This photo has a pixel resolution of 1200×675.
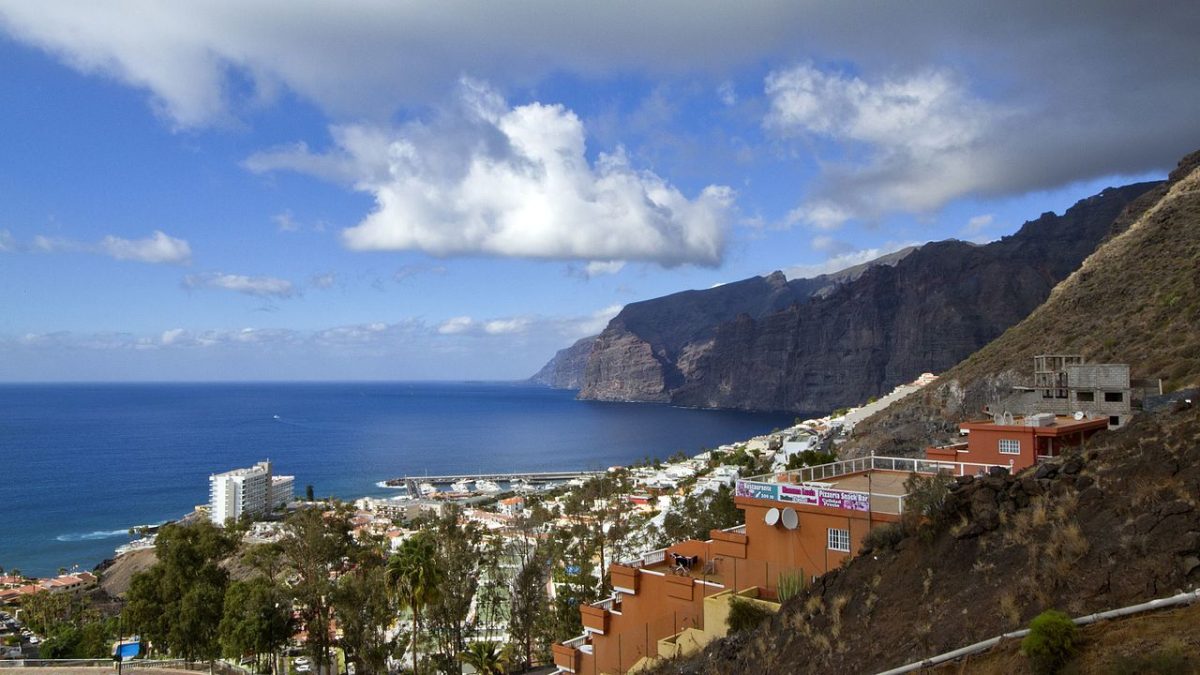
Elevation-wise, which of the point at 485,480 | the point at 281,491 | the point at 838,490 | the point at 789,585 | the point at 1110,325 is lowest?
the point at 485,480

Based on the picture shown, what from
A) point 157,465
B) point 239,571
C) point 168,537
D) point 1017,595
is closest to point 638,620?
point 1017,595

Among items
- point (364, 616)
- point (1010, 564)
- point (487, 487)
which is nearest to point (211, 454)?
point (487, 487)

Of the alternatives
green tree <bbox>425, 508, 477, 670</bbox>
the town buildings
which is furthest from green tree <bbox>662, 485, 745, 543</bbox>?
green tree <bbox>425, 508, 477, 670</bbox>

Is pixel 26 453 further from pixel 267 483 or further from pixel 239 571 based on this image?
pixel 239 571

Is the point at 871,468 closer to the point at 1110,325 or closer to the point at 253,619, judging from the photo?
the point at 253,619

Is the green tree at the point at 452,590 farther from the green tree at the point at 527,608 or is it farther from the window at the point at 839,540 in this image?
the window at the point at 839,540

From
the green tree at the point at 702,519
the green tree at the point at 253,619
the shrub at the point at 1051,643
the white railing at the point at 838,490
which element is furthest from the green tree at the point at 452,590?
the shrub at the point at 1051,643
